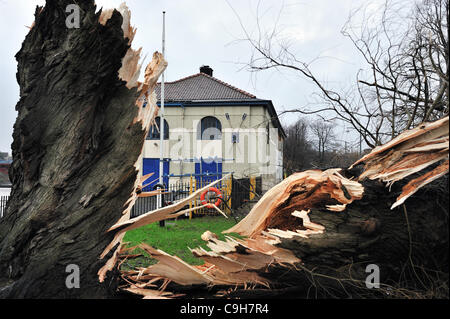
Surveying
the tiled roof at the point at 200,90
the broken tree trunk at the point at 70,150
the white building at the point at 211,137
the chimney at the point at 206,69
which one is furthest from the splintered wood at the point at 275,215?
the chimney at the point at 206,69

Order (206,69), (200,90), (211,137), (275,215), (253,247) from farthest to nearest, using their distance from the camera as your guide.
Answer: (206,69)
(200,90)
(211,137)
(275,215)
(253,247)

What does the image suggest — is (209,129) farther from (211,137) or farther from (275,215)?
(275,215)

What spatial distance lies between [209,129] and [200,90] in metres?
3.55

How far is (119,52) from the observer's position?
2783 millimetres

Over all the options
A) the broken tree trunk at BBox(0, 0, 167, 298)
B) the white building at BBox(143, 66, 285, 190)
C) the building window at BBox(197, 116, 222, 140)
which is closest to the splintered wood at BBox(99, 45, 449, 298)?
the broken tree trunk at BBox(0, 0, 167, 298)

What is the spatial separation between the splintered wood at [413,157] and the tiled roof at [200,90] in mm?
18394

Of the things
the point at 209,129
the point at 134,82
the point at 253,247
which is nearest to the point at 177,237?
the point at 253,247

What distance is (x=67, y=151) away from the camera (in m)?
2.64

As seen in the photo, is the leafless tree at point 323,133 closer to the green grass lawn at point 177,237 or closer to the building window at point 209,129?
the green grass lawn at point 177,237

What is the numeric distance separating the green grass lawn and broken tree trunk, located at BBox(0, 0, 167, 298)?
2105mm

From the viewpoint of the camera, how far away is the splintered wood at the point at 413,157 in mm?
2139

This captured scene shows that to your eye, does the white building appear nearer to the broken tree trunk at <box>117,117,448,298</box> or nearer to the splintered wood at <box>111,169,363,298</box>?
the splintered wood at <box>111,169,363,298</box>

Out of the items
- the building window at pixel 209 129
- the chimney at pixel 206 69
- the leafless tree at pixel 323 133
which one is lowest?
the leafless tree at pixel 323 133

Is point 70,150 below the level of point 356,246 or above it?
above
